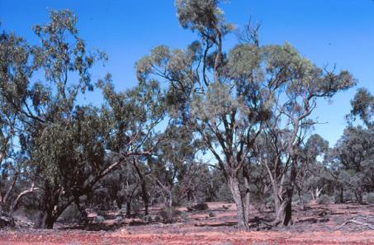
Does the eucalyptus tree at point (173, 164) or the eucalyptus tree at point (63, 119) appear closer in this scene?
the eucalyptus tree at point (63, 119)

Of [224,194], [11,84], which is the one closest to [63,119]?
[11,84]

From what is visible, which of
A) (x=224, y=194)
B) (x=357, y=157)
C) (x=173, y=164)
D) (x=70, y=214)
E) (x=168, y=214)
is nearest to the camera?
(x=168, y=214)

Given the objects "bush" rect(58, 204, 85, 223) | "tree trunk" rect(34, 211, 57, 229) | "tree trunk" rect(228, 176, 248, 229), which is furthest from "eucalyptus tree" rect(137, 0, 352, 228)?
"bush" rect(58, 204, 85, 223)

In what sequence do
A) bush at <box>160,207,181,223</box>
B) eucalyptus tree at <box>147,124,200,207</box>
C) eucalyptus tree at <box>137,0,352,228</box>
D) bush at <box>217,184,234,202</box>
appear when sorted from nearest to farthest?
eucalyptus tree at <box>137,0,352,228</box> → bush at <box>160,207,181,223</box> → eucalyptus tree at <box>147,124,200,207</box> → bush at <box>217,184,234,202</box>

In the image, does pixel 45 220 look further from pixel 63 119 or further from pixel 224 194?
pixel 224 194

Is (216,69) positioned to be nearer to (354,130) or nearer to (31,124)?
(31,124)

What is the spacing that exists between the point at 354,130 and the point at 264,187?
1338 cm

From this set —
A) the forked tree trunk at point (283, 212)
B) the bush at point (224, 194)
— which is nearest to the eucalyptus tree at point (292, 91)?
the forked tree trunk at point (283, 212)

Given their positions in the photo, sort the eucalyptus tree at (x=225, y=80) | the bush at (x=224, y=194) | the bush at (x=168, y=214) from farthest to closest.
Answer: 1. the bush at (x=224, y=194)
2. the bush at (x=168, y=214)
3. the eucalyptus tree at (x=225, y=80)

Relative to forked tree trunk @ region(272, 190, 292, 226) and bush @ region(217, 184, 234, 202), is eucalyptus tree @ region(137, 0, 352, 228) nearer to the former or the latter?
forked tree trunk @ region(272, 190, 292, 226)

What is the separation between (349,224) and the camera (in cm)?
2170

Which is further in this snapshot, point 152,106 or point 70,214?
point 70,214

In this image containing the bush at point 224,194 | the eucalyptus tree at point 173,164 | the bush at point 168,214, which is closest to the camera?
the bush at point 168,214

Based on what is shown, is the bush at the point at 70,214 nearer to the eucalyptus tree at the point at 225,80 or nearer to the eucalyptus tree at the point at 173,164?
the eucalyptus tree at the point at 173,164
